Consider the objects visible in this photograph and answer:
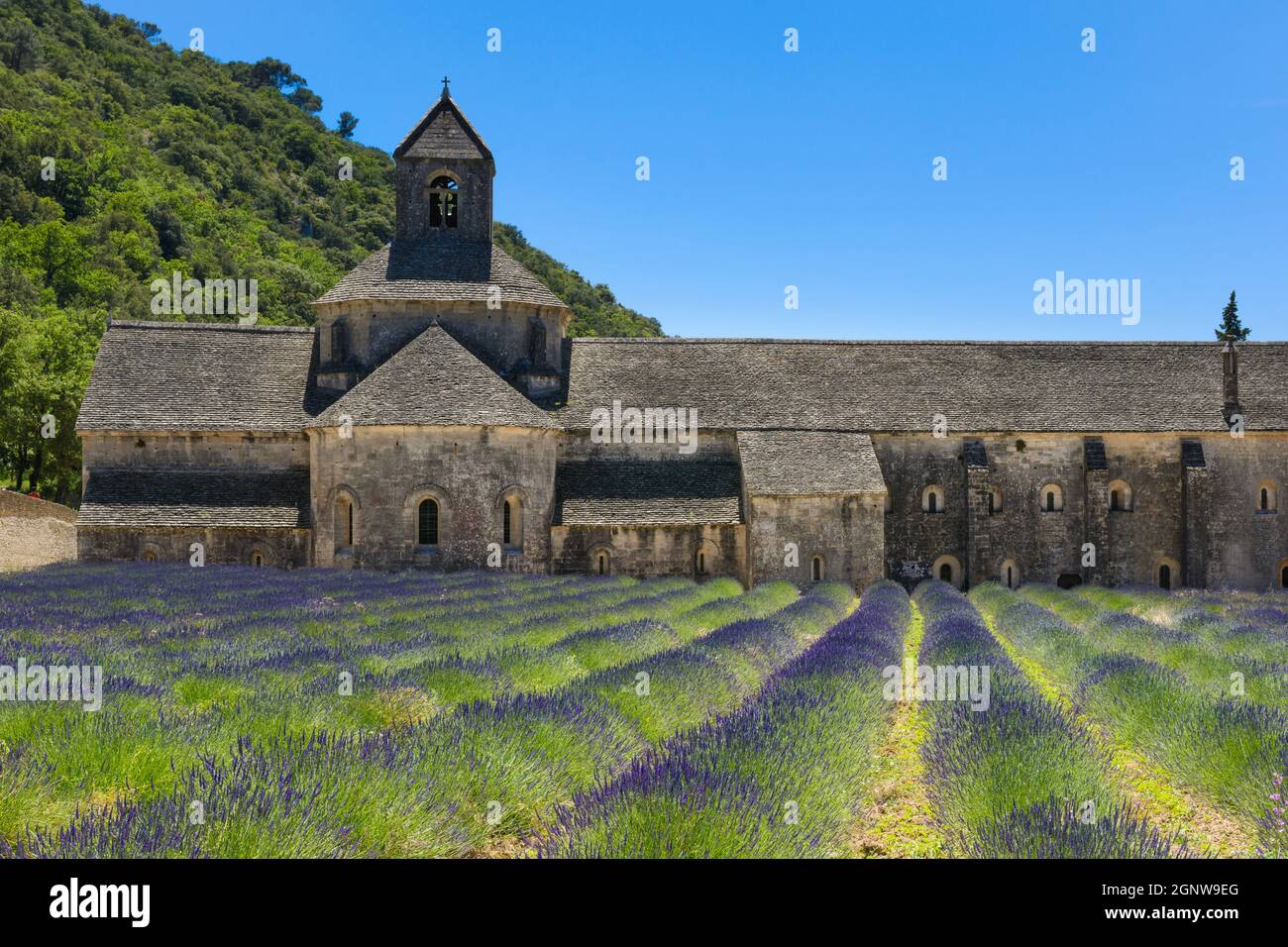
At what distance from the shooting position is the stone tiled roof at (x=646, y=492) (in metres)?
30.0

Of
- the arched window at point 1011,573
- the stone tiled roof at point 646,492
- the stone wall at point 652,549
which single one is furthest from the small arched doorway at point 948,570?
the stone tiled roof at point 646,492

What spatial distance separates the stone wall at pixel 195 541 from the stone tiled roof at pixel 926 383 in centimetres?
890

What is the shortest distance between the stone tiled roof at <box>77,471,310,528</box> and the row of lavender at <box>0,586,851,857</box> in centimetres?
2317

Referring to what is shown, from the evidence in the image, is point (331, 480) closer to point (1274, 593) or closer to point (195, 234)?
point (1274, 593)

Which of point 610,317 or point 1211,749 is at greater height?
point 610,317

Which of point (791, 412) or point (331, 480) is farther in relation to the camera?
point (791, 412)

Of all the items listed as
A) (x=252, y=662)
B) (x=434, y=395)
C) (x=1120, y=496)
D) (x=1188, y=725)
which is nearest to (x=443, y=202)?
(x=434, y=395)

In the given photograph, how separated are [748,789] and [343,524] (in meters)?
25.3

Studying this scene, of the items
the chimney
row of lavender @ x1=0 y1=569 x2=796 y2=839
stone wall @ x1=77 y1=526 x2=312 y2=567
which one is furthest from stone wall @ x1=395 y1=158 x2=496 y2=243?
the chimney

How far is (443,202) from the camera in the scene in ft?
117

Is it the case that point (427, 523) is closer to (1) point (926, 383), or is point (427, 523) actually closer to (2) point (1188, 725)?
(1) point (926, 383)

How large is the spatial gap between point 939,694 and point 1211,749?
10.4 ft

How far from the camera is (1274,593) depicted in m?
27.8
